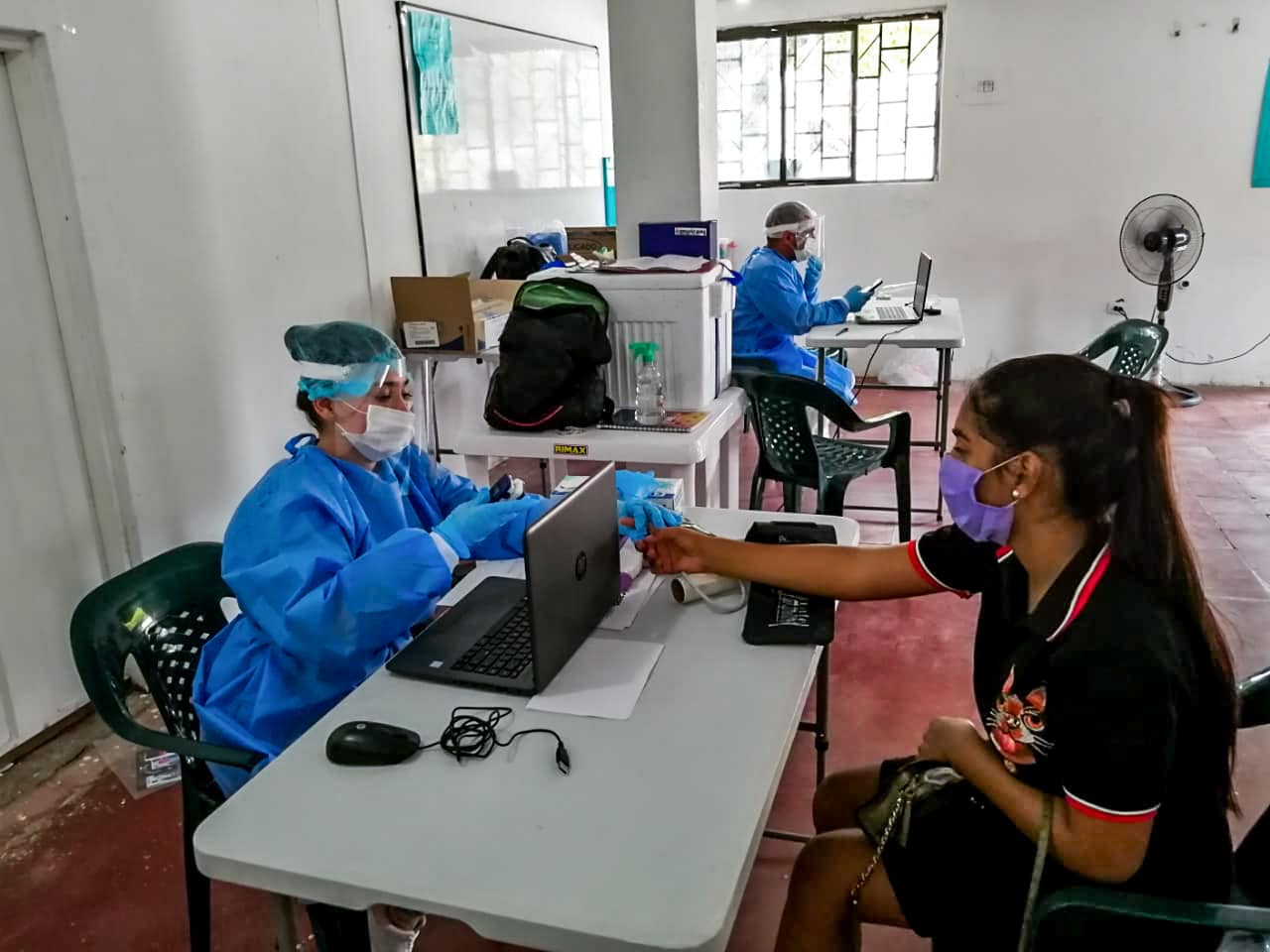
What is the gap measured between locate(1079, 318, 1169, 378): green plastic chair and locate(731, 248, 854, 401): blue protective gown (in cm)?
114

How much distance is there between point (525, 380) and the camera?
8.54 feet

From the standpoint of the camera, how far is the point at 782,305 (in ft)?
12.5

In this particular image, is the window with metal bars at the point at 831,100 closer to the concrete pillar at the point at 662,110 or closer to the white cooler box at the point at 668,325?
the concrete pillar at the point at 662,110

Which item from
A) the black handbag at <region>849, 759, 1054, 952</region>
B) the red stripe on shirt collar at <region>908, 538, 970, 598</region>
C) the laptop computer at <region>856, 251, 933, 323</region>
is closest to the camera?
the black handbag at <region>849, 759, 1054, 952</region>

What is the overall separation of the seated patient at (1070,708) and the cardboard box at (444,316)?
2.61 m

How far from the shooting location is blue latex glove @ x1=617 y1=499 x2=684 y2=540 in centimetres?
167

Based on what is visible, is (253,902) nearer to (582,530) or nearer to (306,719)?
(306,719)

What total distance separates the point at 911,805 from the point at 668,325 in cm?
177

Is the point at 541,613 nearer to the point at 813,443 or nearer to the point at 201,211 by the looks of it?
the point at 813,443

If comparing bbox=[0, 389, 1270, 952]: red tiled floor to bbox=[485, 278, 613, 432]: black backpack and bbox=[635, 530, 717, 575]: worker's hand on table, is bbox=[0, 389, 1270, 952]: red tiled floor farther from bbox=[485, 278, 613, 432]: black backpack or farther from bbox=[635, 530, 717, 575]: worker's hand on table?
bbox=[485, 278, 613, 432]: black backpack

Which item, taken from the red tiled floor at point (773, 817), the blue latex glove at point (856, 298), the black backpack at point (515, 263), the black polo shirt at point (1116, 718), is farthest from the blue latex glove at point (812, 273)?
the black polo shirt at point (1116, 718)

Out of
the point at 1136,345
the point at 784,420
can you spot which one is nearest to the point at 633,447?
the point at 784,420

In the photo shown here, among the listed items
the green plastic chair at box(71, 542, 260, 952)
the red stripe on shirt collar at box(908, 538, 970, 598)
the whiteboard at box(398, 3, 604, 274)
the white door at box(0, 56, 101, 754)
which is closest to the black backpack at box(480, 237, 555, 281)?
the whiteboard at box(398, 3, 604, 274)

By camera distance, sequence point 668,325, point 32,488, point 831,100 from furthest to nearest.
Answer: point 831,100 → point 668,325 → point 32,488
